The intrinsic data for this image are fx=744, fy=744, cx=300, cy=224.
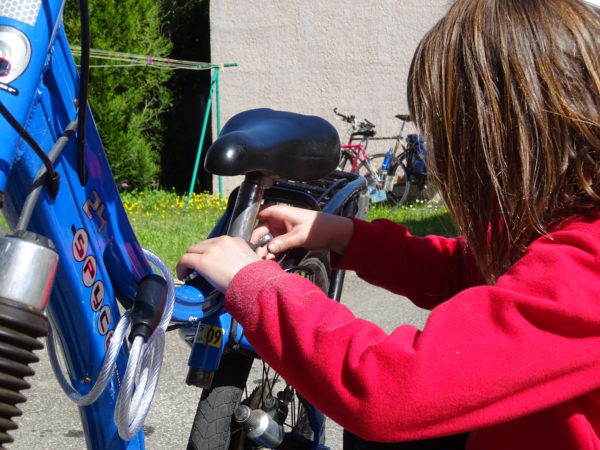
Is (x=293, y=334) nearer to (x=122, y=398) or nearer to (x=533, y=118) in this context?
(x=122, y=398)

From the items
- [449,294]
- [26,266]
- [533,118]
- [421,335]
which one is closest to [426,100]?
[533,118]

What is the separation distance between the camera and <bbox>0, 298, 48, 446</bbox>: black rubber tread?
71cm

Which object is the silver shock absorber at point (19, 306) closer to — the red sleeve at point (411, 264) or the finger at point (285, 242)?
the finger at point (285, 242)

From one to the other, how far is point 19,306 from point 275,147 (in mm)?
663

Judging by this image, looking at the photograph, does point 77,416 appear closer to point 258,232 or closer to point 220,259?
point 258,232

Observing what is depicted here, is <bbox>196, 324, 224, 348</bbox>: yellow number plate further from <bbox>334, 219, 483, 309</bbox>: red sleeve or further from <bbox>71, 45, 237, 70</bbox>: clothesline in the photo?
<bbox>71, 45, 237, 70</bbox>: clothesline

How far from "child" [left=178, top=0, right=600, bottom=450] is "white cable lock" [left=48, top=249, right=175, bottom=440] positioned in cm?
12

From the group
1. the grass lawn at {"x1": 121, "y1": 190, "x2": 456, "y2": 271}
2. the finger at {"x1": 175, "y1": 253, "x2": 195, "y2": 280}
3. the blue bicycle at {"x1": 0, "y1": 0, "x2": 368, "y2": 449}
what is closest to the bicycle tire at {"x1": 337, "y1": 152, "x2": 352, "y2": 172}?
the grass lawn at {"x1": 121, "y1": 190, "x2": 456, "y2": 271}

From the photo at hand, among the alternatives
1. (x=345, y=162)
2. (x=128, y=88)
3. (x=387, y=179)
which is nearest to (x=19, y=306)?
(x=387, y=179)

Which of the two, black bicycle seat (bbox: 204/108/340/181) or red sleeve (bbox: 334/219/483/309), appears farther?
red sleeve (bbox: 334/219/483/309)

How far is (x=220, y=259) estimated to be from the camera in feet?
3.64

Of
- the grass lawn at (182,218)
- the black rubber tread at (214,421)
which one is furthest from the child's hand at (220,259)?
the grass lawn at (182,218)

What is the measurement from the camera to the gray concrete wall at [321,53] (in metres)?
8.50

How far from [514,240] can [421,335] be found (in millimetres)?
260
